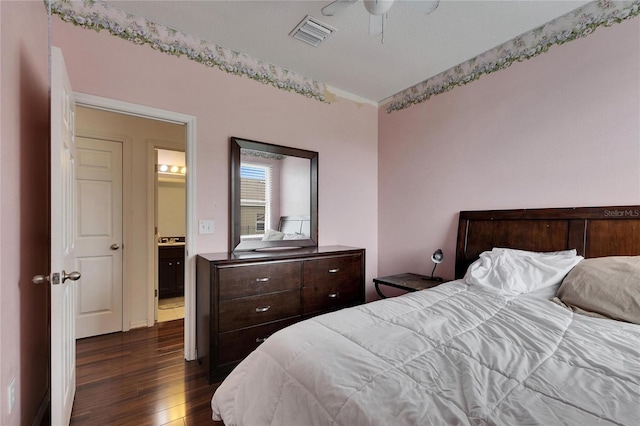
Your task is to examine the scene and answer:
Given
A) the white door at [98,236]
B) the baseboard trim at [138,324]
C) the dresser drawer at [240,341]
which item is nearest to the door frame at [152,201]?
the baseboard trim at [138,324]

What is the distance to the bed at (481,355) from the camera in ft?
2.45

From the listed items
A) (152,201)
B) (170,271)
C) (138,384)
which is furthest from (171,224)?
(138,384)

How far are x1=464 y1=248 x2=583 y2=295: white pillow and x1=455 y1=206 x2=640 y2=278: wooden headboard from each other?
5.8 inches

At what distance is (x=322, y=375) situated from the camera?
914 millimetres

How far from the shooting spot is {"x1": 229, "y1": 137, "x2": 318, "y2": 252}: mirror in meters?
2.60

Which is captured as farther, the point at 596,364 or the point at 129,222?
the point at 129,222

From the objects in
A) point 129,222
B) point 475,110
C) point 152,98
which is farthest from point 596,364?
point 129,222

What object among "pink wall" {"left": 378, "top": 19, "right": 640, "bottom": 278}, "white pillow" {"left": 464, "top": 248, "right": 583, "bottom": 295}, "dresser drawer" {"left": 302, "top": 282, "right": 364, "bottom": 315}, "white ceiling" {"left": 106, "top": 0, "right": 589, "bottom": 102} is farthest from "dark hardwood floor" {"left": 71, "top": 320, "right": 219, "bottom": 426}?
"white ceiling" {"left": 106, "top": 0, "right": 589, "bottom": 102}

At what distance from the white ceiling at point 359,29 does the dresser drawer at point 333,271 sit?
1.89 metres

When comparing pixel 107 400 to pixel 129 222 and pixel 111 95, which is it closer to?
pixel 129 222

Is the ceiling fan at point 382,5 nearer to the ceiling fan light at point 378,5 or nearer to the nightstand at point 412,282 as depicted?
the ceiling fan light at point 378,5

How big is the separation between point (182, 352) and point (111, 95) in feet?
7.04

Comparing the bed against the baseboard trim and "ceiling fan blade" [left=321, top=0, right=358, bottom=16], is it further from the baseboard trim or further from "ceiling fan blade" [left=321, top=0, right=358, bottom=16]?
the baseboard trim

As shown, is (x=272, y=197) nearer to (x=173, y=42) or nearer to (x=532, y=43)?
(x=173, y=42)
